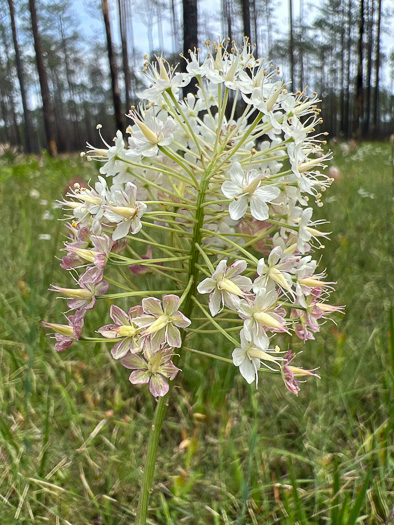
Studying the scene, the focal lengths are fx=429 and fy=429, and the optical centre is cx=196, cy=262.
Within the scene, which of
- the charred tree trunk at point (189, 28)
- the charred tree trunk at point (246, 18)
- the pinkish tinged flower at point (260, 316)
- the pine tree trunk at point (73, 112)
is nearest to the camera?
the pinkish tinged flower at point (260, 316)

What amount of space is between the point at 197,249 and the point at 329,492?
92 cm

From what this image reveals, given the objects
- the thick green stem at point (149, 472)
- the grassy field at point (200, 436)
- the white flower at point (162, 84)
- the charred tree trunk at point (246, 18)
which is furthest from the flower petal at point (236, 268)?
the charred tree trunk at point (246, 18)

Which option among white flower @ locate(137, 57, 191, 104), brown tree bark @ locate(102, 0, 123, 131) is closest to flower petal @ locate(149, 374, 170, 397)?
white flower @ locate(137, 57, 191, 104)

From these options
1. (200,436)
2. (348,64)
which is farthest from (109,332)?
(348,64)

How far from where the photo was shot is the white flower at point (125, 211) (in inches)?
34.9

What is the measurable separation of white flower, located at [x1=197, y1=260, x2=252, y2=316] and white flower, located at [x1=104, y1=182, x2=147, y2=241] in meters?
0.19

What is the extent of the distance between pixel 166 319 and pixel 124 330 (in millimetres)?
85

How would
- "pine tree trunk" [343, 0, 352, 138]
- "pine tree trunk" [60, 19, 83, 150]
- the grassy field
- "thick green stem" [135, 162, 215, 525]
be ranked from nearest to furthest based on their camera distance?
1. "thick green stem" [135, 162, 215, 525]
2. the grassy field
3. "pine tree trunk" [343, 0, 352, 138]
4. "pine tree trunk" [60, 19, 83, 150]

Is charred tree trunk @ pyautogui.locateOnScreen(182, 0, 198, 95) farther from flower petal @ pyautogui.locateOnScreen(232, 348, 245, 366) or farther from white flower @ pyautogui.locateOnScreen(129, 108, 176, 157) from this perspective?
flower petal @ pyautogui.locateOnScreen(232, 348, 245, 366)

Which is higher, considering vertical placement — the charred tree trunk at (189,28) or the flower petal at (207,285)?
the charred tree trunk at (189,28)

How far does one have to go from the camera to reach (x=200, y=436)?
156 cm

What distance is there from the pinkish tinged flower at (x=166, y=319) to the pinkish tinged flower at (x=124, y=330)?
24 millimetres

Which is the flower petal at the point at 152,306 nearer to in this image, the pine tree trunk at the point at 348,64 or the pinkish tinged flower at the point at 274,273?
the pinkish tinged flower at the point at 274,273

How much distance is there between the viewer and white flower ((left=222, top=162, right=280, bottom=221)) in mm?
872
